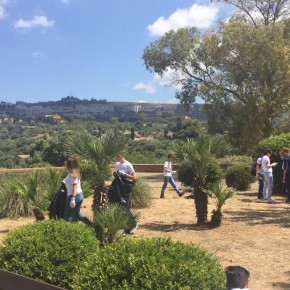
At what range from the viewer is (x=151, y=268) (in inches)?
160

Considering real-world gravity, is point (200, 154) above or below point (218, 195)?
above

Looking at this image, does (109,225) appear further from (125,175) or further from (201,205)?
(201,205)

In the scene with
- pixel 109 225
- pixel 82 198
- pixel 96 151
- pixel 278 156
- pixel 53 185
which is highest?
pixel 278 156

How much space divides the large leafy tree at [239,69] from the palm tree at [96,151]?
55.6 feet

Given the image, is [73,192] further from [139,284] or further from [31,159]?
[31,159]

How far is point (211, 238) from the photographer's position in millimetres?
9578

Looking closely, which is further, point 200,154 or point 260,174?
point 260,174

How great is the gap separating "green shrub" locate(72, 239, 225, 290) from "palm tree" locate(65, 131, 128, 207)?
5.39m

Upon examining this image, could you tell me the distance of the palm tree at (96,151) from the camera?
32.6 feet

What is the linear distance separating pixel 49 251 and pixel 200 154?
535 centimetres

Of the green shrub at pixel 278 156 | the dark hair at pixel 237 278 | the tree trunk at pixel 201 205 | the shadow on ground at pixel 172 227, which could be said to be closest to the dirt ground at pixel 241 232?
the shadow on ground at pixel 172 227

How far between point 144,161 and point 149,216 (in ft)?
81.1

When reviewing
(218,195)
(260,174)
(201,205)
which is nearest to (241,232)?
(218,195)

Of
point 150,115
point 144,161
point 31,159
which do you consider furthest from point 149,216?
point 150,115
